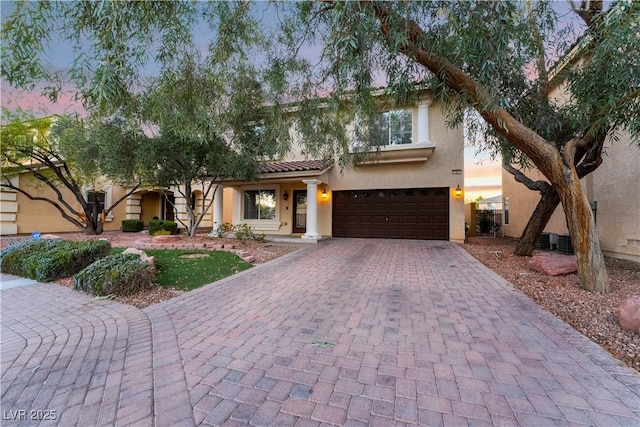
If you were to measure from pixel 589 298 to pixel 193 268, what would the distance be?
7.91m

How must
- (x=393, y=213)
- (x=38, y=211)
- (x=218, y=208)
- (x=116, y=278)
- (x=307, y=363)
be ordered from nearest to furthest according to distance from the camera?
(x=307, y=363), (x=116, y=278), (x=393, y=213), (x=218, y=208), (x=38, y=211)

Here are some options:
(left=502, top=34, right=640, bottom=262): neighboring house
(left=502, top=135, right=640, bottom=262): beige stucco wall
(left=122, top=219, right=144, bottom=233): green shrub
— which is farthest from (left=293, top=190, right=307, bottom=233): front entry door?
(left=502, top=135, right=640, bottom=262): beige stucco wall

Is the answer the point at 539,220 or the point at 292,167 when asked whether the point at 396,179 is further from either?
the point at 539,220

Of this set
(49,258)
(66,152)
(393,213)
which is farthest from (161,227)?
(393,213)

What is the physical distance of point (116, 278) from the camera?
4.71 metres

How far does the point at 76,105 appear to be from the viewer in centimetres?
385

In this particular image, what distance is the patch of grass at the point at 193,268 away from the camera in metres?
5.61

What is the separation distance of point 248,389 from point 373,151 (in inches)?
432

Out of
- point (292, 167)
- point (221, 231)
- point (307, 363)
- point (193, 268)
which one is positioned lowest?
point (307, 363)

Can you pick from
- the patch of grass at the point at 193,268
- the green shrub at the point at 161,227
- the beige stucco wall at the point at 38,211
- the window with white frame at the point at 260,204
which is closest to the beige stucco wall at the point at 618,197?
the patch of grass at the point at 193,268

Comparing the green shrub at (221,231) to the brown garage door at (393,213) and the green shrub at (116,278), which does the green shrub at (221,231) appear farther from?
the green shrub at (116,278)

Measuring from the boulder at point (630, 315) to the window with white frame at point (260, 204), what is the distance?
12.8m

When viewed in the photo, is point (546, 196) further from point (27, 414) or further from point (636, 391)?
point (27, 414)

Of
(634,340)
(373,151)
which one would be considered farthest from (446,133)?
(634,340)
